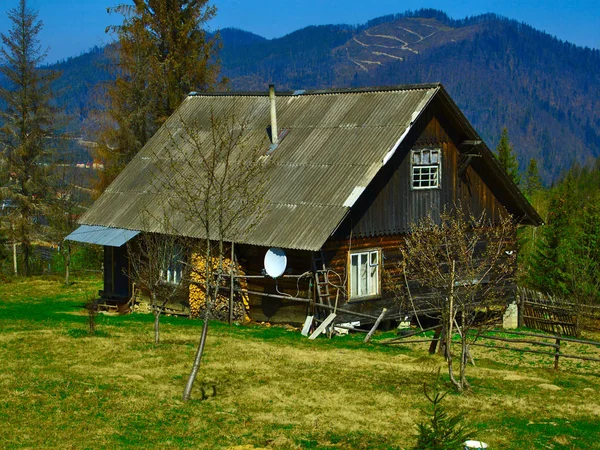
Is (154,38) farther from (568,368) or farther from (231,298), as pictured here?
(568,368)

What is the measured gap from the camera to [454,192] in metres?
30.6

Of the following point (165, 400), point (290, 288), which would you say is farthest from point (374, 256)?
point (165, 400)

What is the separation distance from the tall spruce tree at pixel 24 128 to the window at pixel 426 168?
23.4 m

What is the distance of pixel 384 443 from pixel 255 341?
32.1 feet

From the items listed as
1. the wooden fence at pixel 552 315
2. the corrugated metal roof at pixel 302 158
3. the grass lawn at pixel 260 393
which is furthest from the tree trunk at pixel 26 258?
the wooden fence at pixel 552 315

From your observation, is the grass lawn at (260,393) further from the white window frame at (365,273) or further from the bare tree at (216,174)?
the bare tree at (216,174)

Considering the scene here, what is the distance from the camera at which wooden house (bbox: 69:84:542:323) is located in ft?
87.8

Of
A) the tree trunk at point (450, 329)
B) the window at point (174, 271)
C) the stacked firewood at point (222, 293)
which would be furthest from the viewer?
the window at point (174, 271)

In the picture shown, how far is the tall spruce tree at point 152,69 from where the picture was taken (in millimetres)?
46812

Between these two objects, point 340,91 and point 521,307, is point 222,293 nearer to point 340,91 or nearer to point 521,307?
point 340,91

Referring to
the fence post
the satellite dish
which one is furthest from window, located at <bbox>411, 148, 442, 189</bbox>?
the fence post

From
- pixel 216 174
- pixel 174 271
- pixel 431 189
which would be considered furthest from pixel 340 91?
pixel 174 271

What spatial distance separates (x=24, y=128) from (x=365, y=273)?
2454cm

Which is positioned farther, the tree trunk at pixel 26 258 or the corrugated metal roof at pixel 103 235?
the tree trunk at pixel 26 258
